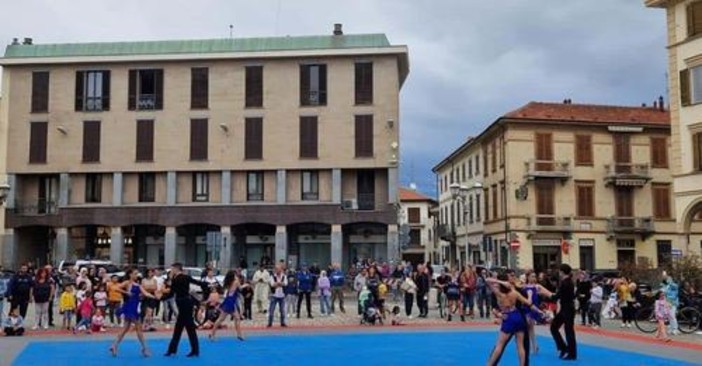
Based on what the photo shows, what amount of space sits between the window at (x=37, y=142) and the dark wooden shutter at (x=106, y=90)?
3867 millimetres

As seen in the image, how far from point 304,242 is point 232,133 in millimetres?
8329

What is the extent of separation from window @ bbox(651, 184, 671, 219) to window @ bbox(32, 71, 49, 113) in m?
40.5

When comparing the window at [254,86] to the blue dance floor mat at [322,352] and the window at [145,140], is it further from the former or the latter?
the blue dance floor mat at [322,352]

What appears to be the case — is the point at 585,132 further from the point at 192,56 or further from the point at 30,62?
the point at 30,62

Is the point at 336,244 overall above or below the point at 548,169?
below

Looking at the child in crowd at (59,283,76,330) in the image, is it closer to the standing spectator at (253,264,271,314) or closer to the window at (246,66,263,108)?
the standing spectator at (253,264,271,314)

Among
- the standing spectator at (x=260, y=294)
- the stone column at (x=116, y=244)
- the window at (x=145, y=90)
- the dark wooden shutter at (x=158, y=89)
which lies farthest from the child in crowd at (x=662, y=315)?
the stone column at (x=116, y=244)

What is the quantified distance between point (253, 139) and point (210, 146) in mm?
2731

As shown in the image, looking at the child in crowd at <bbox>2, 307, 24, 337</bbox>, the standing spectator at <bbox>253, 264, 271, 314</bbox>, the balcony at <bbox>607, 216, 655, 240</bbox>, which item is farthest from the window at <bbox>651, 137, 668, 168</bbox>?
the child in crowd at <bbox>2, 307, 24, 337</bbox>

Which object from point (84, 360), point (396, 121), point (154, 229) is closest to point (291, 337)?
point (84, 360)

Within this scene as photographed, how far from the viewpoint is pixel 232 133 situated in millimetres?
48531

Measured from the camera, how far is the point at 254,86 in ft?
160

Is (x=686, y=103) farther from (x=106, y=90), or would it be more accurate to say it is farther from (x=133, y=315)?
(x=106, y=90)

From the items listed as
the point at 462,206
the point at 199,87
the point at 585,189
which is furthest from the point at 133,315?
the point at 462,206
